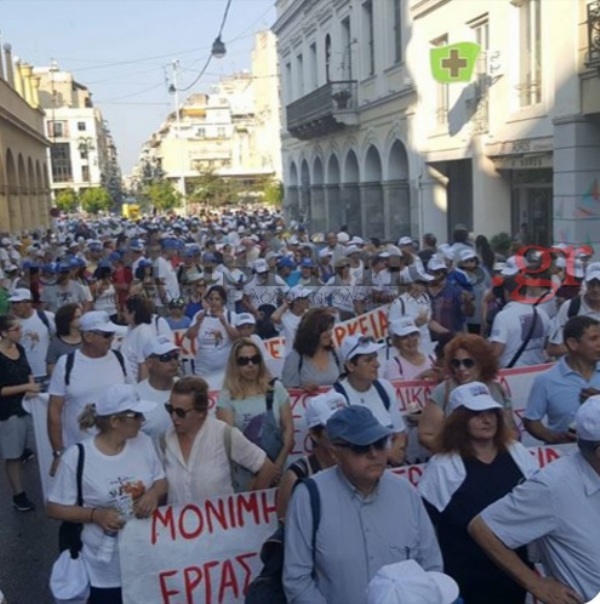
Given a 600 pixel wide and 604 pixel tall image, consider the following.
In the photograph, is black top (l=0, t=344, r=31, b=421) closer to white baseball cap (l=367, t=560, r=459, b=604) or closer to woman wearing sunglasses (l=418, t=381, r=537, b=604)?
woman wearing sunglasses (l=418, t=381, r=537, b=604)

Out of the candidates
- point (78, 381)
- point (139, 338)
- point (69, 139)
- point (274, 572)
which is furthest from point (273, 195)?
point (69, 139)

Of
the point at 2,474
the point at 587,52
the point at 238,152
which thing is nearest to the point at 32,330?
the point at 2,474

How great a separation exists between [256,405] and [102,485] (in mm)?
1469

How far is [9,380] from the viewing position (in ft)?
21.2

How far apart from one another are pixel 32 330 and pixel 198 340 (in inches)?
59.3

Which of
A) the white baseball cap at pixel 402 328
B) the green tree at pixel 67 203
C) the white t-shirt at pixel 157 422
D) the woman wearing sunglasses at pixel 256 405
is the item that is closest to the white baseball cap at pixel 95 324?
the white t-shirt at pixel 157 422

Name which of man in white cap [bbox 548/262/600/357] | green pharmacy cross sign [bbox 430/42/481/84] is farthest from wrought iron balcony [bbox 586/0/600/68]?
man in white cap [bbox 548/262/600/357]

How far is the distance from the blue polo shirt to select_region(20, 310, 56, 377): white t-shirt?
465cm

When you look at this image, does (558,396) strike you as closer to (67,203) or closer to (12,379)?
(12,379)

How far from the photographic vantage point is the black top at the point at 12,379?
21.2 ft

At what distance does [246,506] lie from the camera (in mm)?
4484

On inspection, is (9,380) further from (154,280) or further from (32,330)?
(154,280)

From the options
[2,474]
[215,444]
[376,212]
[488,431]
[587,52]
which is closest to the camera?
[488,431]

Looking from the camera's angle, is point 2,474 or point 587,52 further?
point 587,52
